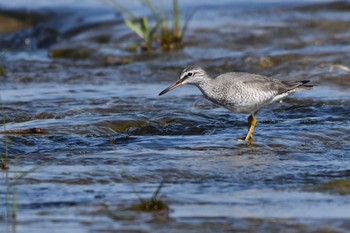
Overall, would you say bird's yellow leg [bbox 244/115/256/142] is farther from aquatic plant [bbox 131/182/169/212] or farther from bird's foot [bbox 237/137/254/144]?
aquatic plant [bbox 131/182/169/212]

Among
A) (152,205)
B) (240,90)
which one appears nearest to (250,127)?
(240,90)

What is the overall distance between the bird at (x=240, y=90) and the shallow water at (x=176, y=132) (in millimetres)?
259

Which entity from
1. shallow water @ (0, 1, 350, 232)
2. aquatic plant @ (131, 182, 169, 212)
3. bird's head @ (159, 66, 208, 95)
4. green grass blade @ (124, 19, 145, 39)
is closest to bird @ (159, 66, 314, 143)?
bird's head @ (159, 66, 208, 95)

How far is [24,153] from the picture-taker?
693cm

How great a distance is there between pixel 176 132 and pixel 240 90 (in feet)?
2.39

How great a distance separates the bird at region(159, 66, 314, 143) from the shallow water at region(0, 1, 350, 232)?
259mm

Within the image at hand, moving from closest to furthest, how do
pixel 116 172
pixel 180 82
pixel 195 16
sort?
pixel 116 172, pixel 180 82, pixel 195 16

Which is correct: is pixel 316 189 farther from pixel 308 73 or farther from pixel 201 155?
pixel 308 73

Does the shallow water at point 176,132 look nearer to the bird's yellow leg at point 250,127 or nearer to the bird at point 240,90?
the bird's yellow leg at point 250,127

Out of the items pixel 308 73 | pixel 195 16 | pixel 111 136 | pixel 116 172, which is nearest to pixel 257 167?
pixel 116 172

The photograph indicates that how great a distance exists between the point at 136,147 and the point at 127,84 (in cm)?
322

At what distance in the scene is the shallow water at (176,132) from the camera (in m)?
5.20

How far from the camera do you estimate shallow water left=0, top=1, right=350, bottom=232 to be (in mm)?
5195

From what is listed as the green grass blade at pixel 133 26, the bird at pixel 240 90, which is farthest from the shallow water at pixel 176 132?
the green grass blade at pixel 133 26
